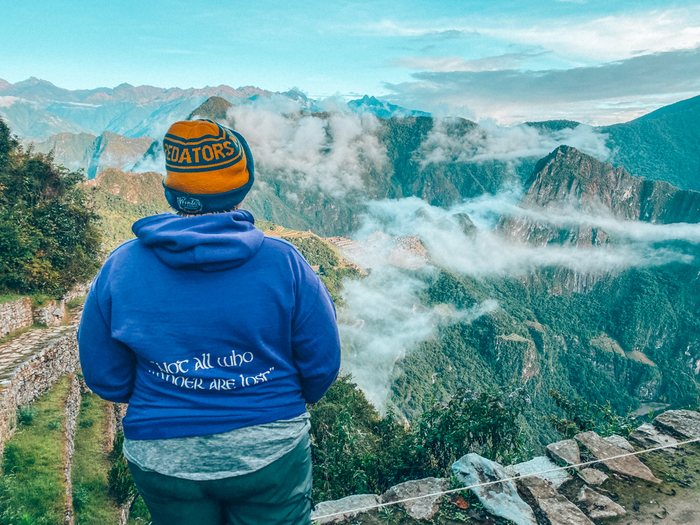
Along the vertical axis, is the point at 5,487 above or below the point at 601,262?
above

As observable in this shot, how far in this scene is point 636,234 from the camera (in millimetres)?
170750

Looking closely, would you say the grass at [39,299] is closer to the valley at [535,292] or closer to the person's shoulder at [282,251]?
the person's shoulder at [282,251]

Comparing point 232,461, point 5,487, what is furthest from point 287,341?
point 5,487

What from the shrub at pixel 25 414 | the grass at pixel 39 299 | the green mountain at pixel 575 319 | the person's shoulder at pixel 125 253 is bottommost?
the green mountain at pixel 575 319

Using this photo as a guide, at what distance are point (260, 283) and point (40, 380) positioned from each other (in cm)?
949

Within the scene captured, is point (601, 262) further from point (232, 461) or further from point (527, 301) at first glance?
point (232, 461)

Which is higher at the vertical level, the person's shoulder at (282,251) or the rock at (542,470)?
the person's shoulder at (282,251)

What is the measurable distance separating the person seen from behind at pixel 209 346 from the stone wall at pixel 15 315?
430 inches

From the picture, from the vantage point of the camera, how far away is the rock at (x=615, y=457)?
382 cm

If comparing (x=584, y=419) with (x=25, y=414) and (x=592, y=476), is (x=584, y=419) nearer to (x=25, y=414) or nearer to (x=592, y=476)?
(x=592, y=476)

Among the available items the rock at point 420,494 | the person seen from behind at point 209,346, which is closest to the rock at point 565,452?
the rock at point 420,494

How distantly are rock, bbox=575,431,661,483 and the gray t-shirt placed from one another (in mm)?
4222

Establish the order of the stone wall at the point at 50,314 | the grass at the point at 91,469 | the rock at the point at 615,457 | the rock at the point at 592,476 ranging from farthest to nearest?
the stone wall at the point at 50,314 < the grass at the point at 91,469 < the rock at the point at 615,457 < the rock at the point at 592,476

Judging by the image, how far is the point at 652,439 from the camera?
14.5ft
